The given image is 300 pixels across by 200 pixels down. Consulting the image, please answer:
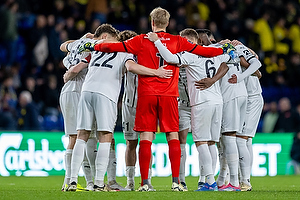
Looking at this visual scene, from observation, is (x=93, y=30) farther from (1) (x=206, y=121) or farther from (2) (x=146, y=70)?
(2) (x=146, y=70)

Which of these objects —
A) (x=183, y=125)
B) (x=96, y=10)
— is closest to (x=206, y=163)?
(x=183, y=125)

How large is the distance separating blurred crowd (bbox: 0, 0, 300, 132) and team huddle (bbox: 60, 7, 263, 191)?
565 cm

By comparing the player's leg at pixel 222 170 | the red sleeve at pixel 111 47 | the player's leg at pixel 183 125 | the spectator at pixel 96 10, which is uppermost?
the spectator at pixel 96 10

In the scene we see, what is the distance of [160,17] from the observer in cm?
809

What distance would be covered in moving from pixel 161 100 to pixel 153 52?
2.36 feet

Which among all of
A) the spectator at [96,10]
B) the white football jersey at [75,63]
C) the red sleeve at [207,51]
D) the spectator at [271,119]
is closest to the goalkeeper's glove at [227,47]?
the red sleeve at [207,51]

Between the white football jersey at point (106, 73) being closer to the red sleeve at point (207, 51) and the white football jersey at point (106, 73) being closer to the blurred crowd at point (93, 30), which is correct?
the red sleeve at point (207, 51)

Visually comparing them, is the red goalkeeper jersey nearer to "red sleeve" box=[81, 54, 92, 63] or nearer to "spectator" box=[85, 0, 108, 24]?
"red sleeve" box=[81, 54, 92, 63]

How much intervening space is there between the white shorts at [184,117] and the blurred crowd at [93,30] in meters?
5.56

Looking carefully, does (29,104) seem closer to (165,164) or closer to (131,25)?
(165,164)

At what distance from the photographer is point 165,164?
47.0 ft

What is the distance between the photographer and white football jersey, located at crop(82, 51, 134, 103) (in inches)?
323

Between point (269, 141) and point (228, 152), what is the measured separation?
21.2 feet

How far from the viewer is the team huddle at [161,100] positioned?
8055 mm
